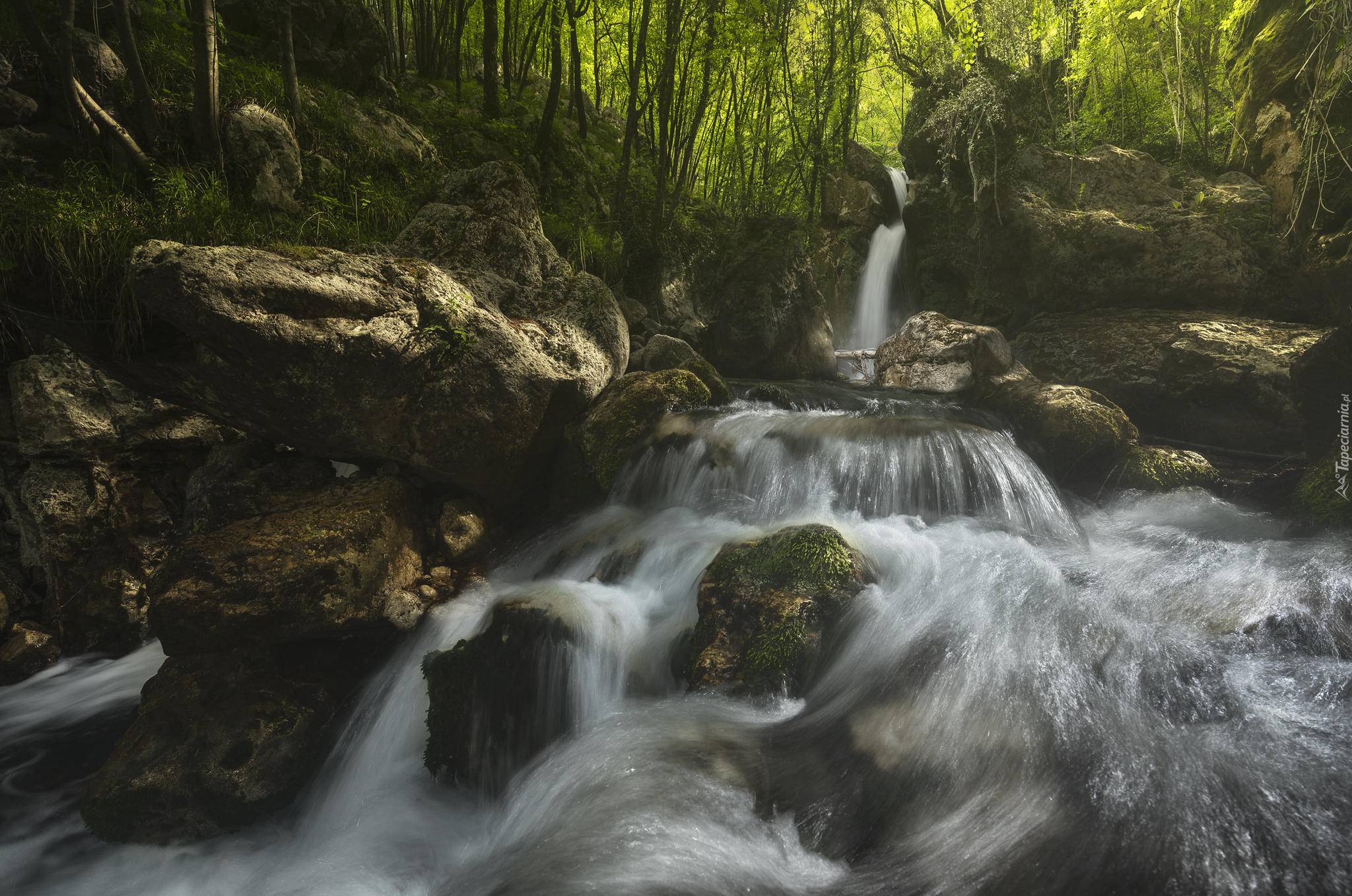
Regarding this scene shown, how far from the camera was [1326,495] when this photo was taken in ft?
16.0

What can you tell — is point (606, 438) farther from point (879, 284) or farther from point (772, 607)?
point (879, 284)

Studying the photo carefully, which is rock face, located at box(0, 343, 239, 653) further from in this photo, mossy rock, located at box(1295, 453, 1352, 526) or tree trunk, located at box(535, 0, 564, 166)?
mossy rock, located at box(1295, 453, 1352, 526)

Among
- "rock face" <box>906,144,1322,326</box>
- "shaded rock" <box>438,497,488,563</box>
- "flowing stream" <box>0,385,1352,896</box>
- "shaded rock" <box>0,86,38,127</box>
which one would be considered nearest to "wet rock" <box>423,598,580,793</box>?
"flowing stream" <box>0,385,1352,896</box>

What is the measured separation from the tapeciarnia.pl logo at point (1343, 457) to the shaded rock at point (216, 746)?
8168mm

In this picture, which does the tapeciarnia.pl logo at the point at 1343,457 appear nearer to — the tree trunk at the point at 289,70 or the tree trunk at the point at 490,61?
the tree trunk at the point at 289,70

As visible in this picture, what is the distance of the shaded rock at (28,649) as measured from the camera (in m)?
5.04

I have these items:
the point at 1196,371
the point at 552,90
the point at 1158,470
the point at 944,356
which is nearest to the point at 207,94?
the point at 552,90

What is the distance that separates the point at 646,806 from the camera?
8.55ft

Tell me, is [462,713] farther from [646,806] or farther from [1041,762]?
[1041,762]

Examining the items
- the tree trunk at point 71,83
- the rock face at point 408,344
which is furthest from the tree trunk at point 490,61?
the tree trunk at point 71,83

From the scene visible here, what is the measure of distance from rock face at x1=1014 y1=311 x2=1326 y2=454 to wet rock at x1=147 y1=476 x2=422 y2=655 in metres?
9.19

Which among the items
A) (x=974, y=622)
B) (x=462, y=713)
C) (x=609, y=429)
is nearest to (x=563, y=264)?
(x=609, y=429)

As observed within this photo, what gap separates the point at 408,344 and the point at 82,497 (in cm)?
361

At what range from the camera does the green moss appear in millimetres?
3879
